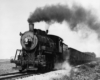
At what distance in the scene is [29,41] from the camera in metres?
13.5

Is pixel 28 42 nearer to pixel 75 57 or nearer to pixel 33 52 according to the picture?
pixel 33 52

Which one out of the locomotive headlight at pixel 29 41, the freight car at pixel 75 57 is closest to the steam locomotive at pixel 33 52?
the locomotive headlight at pixel 29 41

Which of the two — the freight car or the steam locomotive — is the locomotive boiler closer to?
the steam locomotive

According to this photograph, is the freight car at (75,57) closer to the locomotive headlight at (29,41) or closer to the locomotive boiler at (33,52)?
the locomotive boiler at (33,52)

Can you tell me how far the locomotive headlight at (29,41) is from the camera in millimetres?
13406

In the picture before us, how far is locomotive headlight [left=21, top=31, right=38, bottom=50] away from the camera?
13406 millimetres

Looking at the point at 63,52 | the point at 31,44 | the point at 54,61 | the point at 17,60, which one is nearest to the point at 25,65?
the point at 17,60

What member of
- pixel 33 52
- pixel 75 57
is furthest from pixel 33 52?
pixel 75 57

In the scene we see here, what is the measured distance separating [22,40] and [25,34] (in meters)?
0.62

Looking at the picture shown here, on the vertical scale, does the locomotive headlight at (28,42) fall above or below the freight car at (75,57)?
above

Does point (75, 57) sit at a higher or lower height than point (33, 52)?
lower

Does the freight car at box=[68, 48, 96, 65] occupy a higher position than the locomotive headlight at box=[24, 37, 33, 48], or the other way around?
the locomotive headlight at box=[24, 37, 33, 48]

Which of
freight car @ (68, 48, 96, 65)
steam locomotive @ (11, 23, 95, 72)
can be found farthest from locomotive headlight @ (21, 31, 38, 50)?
freight car @ (68, 48, 96, 65)

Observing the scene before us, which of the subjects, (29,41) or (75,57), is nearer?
(29,41)
